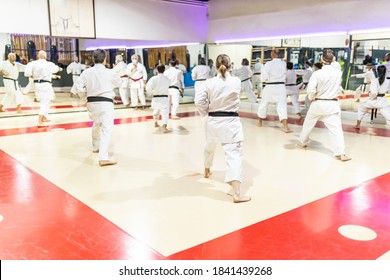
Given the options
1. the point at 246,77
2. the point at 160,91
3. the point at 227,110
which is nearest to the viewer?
the point at 227,110

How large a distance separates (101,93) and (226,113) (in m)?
2.00

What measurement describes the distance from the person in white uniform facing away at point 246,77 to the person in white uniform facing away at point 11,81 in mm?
5723

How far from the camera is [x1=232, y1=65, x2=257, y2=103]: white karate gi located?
10.5 m

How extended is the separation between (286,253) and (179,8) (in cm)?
949

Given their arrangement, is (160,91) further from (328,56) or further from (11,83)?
(11,83)

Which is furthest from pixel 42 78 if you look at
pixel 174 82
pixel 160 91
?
pixel 174 82

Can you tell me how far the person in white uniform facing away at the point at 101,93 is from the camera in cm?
485

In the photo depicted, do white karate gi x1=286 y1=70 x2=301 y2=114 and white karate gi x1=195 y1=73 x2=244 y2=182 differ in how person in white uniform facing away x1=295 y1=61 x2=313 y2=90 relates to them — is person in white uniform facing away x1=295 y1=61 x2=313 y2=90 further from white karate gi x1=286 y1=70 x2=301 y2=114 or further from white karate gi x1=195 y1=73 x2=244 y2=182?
white karate gi x1=195 y1=73 x2=244 y2=182

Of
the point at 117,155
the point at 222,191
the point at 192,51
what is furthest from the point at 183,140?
the point at 192,51

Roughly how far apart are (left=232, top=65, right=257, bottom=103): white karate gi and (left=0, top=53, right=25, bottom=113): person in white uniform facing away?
571 cm

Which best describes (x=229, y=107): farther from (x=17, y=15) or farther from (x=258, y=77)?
(x=258, y=77)

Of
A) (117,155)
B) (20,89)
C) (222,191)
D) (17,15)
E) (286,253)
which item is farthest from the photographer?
(20,89)

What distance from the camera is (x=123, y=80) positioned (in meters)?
10.7

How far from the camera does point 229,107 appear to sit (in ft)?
12.2
